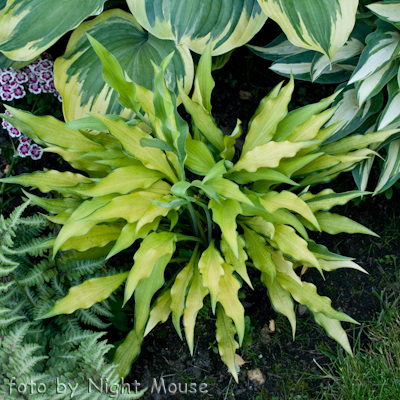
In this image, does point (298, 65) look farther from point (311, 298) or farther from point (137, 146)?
point (311, 298)

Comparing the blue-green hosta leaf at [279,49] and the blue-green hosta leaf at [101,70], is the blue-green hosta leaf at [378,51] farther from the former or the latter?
the blue-green hosta leaf at [101,70]

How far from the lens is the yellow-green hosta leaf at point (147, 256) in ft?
3.45

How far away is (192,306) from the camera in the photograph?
1224mm

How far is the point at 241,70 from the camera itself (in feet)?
6.26

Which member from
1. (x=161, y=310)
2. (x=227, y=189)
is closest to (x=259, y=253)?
(x=227, y=189)

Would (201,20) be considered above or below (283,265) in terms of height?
above

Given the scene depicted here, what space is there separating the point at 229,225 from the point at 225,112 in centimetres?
96

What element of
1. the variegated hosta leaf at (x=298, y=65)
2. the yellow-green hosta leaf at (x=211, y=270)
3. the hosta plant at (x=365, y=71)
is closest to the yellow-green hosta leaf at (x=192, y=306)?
the yellow-green hosta leaf at (x=211, y=270)

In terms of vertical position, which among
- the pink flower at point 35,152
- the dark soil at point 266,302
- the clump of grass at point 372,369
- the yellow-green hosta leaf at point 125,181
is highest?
the pink flower at point 35,152

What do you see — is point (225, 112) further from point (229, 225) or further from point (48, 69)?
point (229, 225)

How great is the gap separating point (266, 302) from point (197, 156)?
813mm

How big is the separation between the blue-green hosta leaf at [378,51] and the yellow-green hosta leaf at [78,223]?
92 centimetres

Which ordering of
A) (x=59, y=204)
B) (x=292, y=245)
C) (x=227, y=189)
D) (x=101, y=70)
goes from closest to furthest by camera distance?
1. (x=227, y=189)
2. (x=292, y=245)
3. (x=59, y=204)
4. (x=101, y=70)

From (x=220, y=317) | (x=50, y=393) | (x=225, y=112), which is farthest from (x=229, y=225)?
(x=225, y=112)
